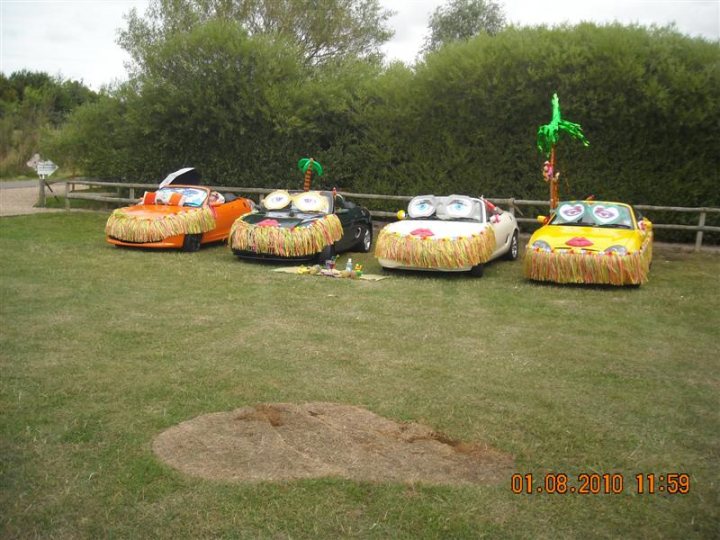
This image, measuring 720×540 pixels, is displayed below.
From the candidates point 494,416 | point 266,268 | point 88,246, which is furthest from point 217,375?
point 88,246

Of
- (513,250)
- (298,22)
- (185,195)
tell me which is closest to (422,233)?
(513,250)

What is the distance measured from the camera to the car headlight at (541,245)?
33.6 ft

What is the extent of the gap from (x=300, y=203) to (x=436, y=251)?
3179 millimetres

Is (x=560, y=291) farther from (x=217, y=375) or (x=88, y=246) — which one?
(x=88, y=246)

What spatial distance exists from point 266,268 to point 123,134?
9439 millimetres

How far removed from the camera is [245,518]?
3.59 meters

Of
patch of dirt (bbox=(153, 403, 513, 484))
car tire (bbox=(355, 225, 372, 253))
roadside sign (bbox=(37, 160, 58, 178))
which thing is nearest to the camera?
patch of dirt (bbox=(153, 403, 513, 484))

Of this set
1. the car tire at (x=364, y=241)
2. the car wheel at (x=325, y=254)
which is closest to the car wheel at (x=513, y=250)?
the car tire at (x=364, y=241)

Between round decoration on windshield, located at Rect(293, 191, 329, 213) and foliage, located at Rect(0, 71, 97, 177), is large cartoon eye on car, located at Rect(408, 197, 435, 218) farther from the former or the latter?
foliage, located at Rect(0, 71, 97, 177)

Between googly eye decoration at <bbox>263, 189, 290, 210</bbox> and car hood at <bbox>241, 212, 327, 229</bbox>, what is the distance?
0.22 meters

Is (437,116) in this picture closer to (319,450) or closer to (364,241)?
(364,241)

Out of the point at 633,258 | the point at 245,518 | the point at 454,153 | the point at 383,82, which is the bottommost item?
the point at 245,518

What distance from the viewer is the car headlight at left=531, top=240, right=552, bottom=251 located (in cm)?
1024
